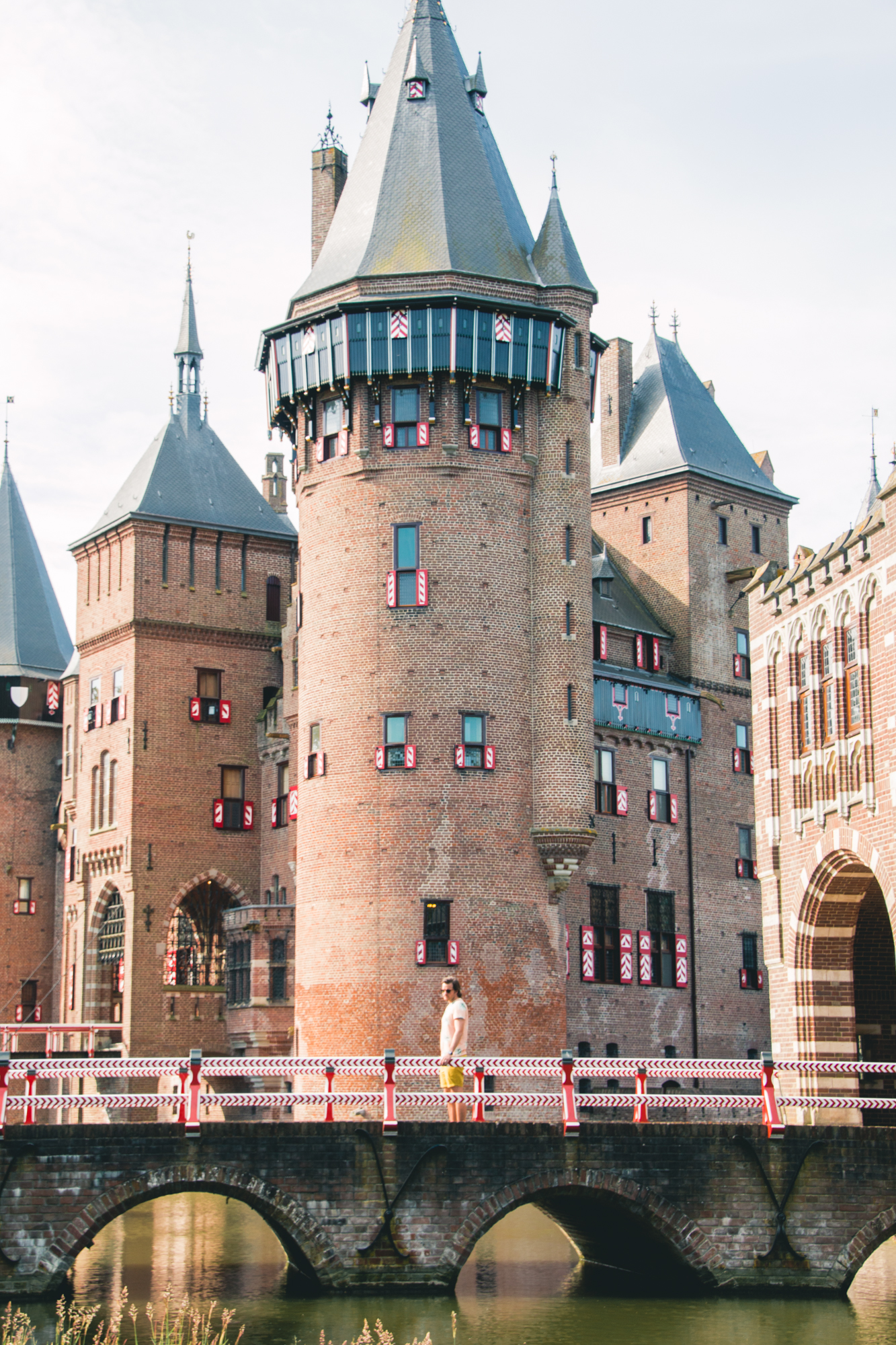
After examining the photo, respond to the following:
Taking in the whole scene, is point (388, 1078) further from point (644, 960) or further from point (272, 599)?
point (272, 599)

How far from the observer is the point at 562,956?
39156 mm

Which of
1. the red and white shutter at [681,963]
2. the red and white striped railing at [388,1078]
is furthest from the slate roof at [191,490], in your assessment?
the red and white striped railing at [388,1078]

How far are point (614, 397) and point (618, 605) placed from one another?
25.7 feet

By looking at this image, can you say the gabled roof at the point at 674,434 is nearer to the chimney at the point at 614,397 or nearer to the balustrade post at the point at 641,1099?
the chimney at the point at 614,397

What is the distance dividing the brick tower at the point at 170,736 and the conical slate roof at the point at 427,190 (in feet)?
34.3

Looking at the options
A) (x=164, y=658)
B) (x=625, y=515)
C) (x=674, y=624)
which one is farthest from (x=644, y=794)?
(x=164, y=658)

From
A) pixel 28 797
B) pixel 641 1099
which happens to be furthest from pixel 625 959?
pixel 28 797

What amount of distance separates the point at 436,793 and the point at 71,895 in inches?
689

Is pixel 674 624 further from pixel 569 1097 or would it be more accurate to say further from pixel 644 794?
pixel 569 1097

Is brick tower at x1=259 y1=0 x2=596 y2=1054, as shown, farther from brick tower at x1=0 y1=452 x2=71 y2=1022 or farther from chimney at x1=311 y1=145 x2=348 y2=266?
brick tower at x1=0 y1=452 x2=71 y2=1022

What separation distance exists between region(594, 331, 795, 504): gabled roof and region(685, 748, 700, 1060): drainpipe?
338 inches

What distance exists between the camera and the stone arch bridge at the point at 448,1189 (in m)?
23.2

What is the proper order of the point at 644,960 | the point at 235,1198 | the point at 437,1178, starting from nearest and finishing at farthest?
the point at 235,1198, the point at 437,1178, the point at 644,960

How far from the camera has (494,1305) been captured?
24938 mm
